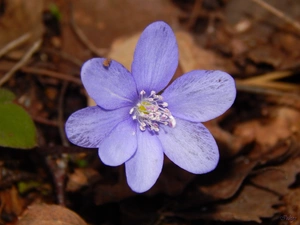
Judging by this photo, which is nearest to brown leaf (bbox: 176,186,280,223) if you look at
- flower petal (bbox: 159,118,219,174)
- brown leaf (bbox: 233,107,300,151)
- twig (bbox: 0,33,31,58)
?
brown leaf (bbox: 233,107,300,151)

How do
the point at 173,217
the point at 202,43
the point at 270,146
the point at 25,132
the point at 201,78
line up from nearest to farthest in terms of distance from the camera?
the point at 201,78 < the point at 25,132 < the point at 173,217 < the point at 270,146 < the point at 202,43

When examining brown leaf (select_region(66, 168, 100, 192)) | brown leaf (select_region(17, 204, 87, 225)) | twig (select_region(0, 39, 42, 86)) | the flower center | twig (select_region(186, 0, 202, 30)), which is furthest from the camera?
twig (select_region(186, 0, 202, 30))

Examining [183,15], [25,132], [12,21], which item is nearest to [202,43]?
[183,15]

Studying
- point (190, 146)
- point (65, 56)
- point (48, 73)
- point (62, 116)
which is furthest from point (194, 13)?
point (190, 146)

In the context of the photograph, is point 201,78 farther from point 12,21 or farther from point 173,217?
point 12,21

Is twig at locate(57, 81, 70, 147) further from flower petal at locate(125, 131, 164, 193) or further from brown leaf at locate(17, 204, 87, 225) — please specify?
flower petal at locate(125, 131, 164, 193)

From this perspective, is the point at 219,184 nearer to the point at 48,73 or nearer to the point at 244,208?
the point at 244,208

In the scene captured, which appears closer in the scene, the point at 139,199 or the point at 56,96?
the point at 139,199
